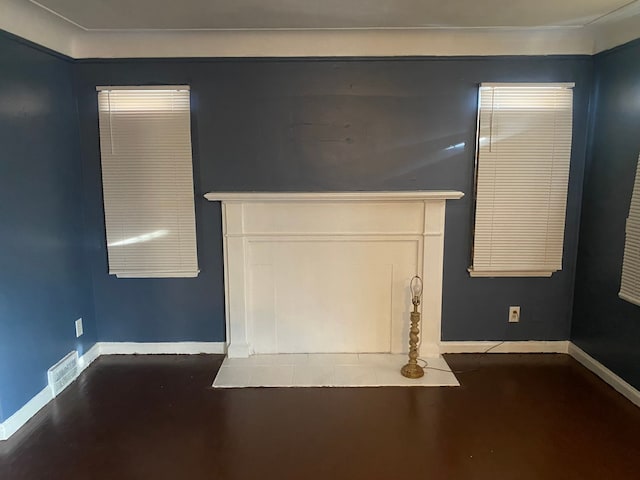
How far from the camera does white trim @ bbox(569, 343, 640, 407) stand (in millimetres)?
2793

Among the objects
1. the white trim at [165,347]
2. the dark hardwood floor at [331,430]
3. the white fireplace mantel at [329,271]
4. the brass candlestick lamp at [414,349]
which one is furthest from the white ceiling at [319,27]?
the dark hardwood floor at [331,430]

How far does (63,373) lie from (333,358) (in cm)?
184

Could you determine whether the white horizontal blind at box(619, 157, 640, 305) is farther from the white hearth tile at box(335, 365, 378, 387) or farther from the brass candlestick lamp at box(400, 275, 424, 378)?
the white hearth tile at box(335, 365, 378, 387)

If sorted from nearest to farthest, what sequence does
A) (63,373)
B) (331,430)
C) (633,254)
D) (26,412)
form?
Result: (331,430)
(26,412)
(633,254)
(63,373)

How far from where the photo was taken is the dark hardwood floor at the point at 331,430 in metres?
2.22

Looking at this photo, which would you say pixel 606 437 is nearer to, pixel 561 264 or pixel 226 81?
pixel 561 264

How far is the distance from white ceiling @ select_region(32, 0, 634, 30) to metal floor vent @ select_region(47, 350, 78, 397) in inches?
86.1

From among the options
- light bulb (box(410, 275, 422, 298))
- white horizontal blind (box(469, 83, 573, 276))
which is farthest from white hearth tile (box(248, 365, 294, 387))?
white horizontal blind (box(469, 83, 573, 276))

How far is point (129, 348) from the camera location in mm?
3506

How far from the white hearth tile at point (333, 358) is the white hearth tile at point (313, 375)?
2.4 inches

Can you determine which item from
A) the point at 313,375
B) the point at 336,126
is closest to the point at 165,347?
the point at 313,375

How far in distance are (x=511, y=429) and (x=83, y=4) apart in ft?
11.2

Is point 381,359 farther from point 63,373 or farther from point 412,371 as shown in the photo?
point 63,373

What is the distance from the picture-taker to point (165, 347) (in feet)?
11.5
